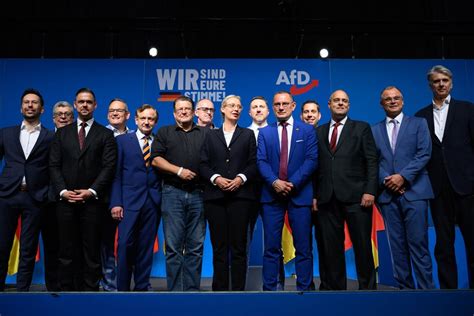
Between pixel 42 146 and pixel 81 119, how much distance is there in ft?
1.31

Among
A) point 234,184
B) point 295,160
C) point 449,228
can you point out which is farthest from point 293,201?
point 449,228

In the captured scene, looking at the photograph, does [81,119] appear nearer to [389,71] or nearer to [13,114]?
[13,114]

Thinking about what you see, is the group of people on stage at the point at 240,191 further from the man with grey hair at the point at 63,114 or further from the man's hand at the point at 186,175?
the man with grey hair at the point at 63,114

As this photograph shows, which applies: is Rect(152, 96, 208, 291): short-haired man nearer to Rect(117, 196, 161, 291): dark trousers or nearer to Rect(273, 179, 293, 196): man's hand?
Rect(117, 196, 161, 291): dark trousers

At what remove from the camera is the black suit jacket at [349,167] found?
346 centimetres

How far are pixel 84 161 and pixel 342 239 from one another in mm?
2031

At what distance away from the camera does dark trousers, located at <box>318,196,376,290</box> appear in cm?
341

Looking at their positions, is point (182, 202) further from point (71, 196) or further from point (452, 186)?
point (452, 186)

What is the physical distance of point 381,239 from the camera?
5.21m

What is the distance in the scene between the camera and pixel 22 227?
362 centimetres

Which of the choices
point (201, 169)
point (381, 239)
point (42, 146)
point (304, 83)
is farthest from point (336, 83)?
point (42, 146)
